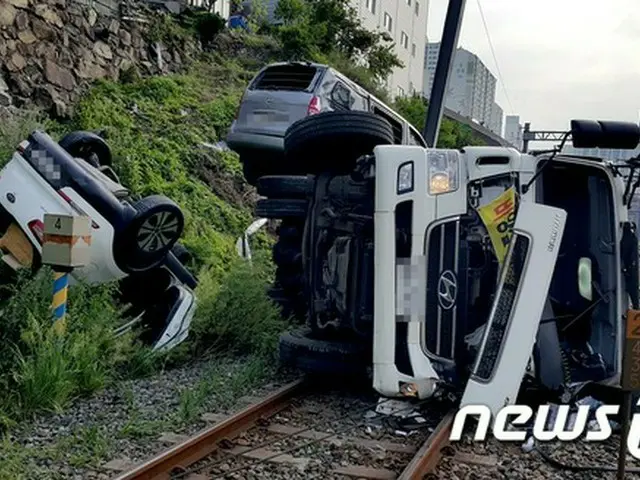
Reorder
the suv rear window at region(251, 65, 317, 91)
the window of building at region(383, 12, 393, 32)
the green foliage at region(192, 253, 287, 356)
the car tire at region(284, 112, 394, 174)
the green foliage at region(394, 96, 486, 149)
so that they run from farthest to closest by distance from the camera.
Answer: the window of building at region(383, 12, 393, 32) → the green foliage at region(394, 96, 486, 149) → the suv rear window at region(251, 65, 317, 91) → the green foliage at region(192, 253, 287, 356) → the car tire at region(284, 112, 394, 174)

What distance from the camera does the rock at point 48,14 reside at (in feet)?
40.2

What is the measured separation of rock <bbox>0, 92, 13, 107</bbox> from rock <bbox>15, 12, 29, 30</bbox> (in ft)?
4.24

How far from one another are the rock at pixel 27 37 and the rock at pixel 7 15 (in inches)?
9.6

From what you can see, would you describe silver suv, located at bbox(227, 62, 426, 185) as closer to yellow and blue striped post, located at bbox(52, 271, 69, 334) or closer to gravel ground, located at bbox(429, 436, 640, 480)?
yellow and blue striped post, located at bbox(52, 271, 69, 334)

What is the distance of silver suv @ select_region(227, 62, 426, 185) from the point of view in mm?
10703

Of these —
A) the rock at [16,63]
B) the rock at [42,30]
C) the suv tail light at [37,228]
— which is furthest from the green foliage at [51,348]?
the rock at [42,30]

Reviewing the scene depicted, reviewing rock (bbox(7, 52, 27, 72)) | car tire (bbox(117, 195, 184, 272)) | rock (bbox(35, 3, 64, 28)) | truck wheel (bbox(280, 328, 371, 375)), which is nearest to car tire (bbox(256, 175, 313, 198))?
car tire (bbox(117, 195, 184, 272))

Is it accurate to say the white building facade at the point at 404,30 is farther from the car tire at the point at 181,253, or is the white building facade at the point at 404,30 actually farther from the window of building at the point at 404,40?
the car tire at the point at 181,253

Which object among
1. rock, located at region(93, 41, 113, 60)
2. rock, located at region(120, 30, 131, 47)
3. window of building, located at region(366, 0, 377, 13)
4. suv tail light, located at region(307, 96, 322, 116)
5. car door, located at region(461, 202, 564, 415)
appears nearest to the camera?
car door, located at region(461, 202, 564, 415)

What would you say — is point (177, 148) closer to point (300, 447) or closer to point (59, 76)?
point (59, 76)

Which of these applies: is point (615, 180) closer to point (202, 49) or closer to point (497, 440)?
point (497, 440)

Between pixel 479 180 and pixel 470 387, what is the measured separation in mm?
1485

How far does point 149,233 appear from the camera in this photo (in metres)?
6.95

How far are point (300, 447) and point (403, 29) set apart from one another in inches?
1764
